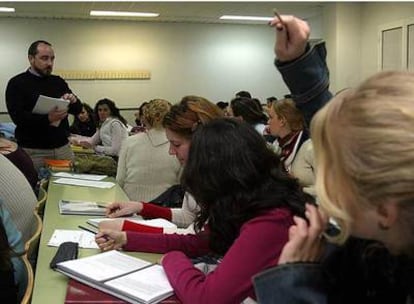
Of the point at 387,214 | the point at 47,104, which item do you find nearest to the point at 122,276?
the point at 387,214

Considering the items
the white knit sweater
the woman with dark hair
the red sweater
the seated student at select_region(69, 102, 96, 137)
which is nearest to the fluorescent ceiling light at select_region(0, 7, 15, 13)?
the seated student at select_region(69, 102, 96, 137)

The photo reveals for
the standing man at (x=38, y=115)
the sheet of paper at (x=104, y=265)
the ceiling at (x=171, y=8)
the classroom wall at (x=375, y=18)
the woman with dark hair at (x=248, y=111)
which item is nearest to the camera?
the sheet of paper at (x=104, y=265)

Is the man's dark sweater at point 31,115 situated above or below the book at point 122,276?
above

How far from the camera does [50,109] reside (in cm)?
412

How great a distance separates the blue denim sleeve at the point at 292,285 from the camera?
3.05 feet

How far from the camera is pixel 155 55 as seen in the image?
A: 10883 millimetres

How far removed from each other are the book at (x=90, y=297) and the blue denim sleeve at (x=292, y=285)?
0.59 m

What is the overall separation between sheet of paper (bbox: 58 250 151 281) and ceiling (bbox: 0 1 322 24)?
23.3 ft

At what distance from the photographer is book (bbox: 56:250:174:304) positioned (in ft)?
4.85

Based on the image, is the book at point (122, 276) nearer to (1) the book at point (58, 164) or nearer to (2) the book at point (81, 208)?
(2) the book at point (81, 208)

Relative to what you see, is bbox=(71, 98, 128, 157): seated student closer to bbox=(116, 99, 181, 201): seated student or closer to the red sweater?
bbox=(116, 99, 181, 201): seated student

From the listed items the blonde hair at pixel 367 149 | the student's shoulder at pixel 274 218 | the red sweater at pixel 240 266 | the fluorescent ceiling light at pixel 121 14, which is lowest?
the red sweater at pixel 240 266

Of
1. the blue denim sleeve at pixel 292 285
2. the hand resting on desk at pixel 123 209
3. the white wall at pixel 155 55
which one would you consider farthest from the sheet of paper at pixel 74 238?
the white wall at pixel 155 55

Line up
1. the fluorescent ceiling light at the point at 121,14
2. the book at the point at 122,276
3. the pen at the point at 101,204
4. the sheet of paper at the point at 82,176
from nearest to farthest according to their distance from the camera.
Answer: the book at the point at 122,276 < the pen at the point at 101,204 < the sheet of paper at the point at 82,176 < the fluorescent ceiling light at the point at 121,14
